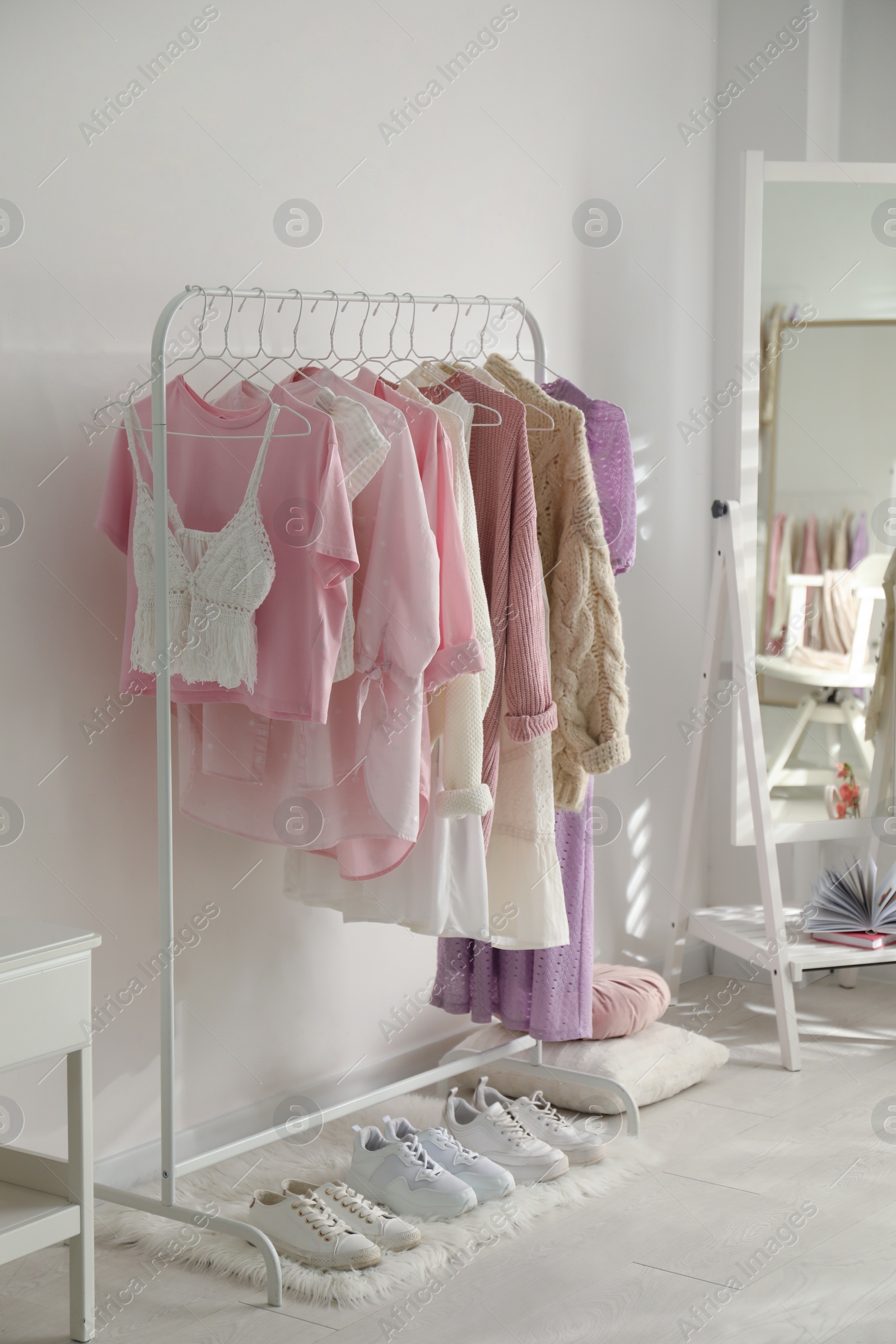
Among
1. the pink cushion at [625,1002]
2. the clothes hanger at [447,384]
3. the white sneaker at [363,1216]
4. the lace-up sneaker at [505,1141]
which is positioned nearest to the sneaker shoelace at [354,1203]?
the white sneaker at [363,1216]

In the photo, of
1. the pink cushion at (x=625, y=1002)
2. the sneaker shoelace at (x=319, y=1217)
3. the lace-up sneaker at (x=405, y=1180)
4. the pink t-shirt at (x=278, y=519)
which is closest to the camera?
the pink t-shirt at (x=278, y=519)

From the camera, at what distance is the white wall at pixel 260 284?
2209 mm

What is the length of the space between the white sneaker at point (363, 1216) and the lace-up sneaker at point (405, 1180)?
40 mm

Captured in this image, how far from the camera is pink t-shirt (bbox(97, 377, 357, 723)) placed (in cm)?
202

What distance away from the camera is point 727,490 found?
3.87 metres

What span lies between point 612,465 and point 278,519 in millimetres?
832

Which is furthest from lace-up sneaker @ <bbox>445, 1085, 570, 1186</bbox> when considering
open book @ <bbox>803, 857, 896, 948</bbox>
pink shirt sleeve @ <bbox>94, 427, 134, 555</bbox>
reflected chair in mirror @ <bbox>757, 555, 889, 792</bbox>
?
reflected chair in mirror @ <bbox>757, 555, 889, 792</bbox>

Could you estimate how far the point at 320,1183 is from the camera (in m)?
2.43

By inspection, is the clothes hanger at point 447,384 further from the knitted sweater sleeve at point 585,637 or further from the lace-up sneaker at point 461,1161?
the lace-up sneaker at point 461,1161

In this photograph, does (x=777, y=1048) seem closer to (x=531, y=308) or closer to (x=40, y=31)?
(x=531, y=308)

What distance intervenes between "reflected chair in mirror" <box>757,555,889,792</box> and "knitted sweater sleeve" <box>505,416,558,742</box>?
1380 mm

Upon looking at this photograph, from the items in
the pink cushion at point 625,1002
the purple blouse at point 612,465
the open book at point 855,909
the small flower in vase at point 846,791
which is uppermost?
the purple blouse at point 612,465

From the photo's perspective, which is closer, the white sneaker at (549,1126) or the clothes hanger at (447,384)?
the clothes hanger at (447,384)

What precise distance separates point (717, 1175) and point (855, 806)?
4.69 feet
